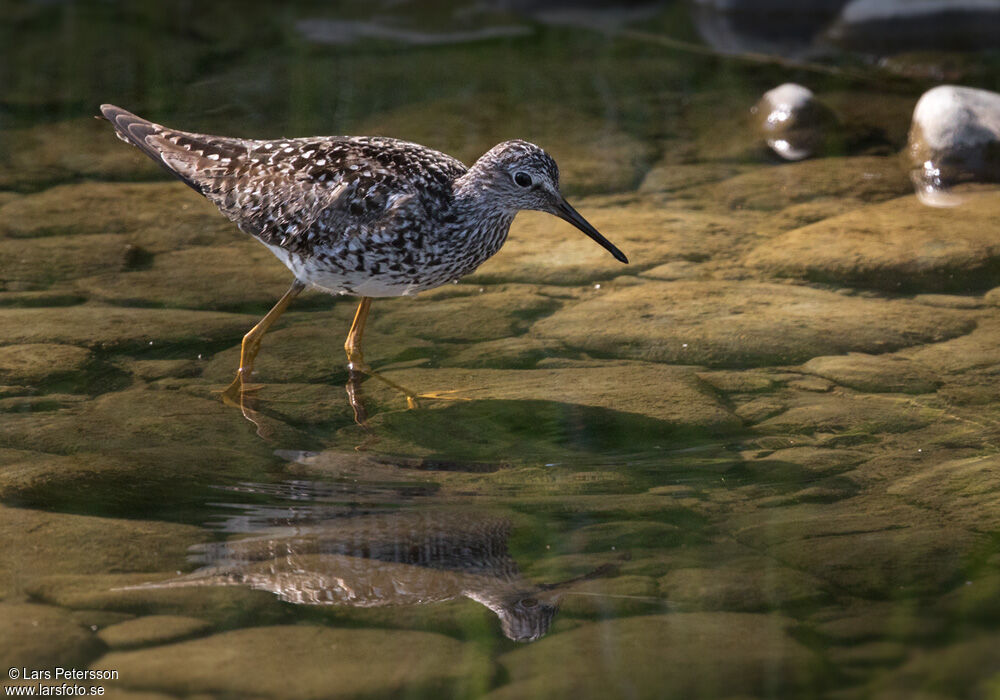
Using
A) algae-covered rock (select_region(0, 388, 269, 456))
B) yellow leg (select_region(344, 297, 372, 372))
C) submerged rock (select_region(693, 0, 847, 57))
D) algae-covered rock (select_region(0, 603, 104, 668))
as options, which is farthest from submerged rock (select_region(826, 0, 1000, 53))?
algae-covered rock (select_region(0, 603, 104, 668))

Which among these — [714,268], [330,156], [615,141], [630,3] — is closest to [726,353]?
[714,268]

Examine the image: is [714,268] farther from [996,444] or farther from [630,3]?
[630,3]

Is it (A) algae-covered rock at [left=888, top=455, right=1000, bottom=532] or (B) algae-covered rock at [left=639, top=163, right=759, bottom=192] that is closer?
(A) algae-covered rock at [left=888, top=455, right=1000, bottom=532]

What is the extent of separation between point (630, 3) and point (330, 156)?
7.54 metres

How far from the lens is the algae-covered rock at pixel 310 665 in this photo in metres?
3.64

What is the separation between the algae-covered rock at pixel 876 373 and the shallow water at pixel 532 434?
0.02 meters

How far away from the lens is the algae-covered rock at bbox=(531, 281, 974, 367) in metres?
6.12

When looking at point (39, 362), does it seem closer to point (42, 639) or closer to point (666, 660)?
point (42, 639)

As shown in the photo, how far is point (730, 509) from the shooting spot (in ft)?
15.5

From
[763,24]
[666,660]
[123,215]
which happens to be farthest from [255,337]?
[763,24]

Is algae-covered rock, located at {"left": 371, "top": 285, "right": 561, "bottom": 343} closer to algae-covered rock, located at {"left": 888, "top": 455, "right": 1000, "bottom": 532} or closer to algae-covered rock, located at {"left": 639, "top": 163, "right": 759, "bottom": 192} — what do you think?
algae-covered rock, located at {"left": 639, "top": 163, "right": 759, "bottom": 192}

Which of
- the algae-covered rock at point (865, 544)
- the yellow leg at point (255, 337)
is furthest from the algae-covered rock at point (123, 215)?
the algae-covered rock at point (865, 544)

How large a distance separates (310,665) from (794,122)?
6740 millimetres

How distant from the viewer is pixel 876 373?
5.82 meters
